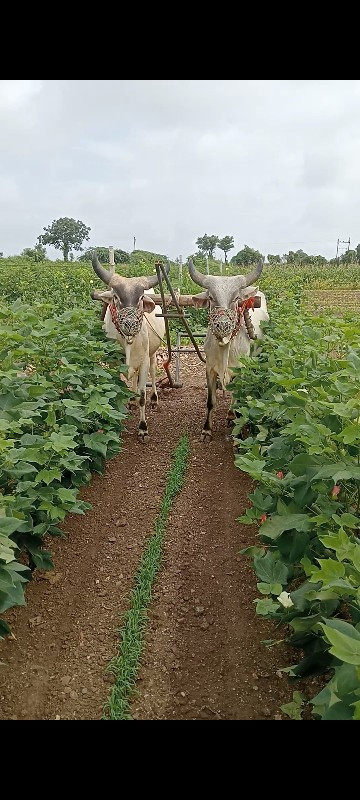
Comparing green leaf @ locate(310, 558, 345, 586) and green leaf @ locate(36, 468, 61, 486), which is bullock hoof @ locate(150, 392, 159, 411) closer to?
green leaf @ locate(36, 468, 61, 486)

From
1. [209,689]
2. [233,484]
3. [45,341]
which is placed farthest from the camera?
[233,484]

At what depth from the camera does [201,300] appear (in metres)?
6.99

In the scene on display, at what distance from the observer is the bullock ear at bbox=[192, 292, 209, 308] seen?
6.93m

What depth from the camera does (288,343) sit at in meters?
4.96

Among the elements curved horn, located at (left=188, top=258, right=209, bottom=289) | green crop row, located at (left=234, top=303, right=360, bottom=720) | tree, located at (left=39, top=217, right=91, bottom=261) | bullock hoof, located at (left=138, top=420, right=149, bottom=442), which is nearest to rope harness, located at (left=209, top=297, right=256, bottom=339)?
curved horn, located at (left=188, top=258, right=209, bottom=289)

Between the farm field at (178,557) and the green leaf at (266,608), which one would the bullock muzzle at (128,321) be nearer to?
the farm field at (178,557)

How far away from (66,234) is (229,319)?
59.0 metres

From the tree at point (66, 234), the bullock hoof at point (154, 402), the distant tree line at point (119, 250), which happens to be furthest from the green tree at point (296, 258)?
the bullock hoof at point (154, 402)

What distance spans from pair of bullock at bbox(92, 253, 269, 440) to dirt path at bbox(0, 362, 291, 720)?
5.18 feet

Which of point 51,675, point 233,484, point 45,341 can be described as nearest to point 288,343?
point 233,484

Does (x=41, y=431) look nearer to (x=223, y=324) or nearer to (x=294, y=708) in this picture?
(x=294, y=708)
